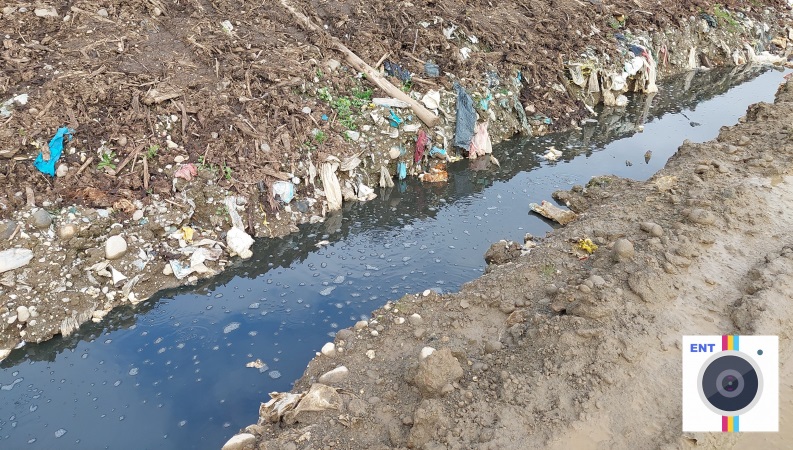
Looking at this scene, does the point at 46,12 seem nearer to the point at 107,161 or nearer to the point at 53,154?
the point at 53,154

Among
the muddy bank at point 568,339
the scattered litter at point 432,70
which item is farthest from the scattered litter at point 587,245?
the scattered litter at point 432,70

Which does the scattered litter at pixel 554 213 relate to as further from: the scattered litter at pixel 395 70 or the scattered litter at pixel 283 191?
the scattered litter at pixel 283 191

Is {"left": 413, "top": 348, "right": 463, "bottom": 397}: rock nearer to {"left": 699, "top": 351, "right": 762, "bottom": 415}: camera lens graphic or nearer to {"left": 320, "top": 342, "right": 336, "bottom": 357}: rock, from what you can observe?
{"left": 320, "top": 342, "right": 336, "bottom": 357}: rock

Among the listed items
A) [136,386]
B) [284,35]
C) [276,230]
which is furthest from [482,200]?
[136,386]

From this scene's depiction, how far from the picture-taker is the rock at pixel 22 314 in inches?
205

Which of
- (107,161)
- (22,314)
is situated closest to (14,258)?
(22,314)

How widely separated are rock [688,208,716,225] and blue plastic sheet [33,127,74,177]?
283 inches

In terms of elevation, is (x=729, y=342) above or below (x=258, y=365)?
above

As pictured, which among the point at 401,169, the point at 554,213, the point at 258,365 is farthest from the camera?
the point at 401,169

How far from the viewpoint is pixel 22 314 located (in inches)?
205

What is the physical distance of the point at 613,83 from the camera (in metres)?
10.9

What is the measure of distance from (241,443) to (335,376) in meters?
0.89

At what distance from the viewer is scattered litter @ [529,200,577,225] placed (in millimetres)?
7086

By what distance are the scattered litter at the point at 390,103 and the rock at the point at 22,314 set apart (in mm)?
5221
